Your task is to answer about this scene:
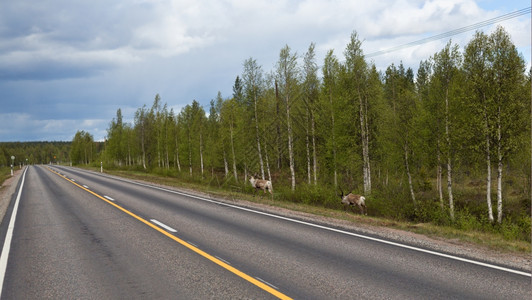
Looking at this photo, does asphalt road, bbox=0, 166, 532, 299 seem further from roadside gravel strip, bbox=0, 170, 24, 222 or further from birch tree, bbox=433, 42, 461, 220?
birch tree, bbox=433, 42, 461, 220

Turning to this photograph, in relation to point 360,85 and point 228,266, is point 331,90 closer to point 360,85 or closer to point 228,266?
point 360,85

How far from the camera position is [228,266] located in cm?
619

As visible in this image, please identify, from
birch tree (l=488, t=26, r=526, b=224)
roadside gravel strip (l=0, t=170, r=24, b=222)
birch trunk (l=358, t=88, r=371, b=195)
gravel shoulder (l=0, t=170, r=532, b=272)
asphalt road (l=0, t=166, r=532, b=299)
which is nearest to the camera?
asphalt road (l=0, t=166, r=532, b=299)

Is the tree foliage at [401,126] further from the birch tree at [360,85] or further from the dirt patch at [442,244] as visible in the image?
the dirt patch at [442,244]

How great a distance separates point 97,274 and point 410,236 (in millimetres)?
7548

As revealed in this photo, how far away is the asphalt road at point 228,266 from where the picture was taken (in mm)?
5023

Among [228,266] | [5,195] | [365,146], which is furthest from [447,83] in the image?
[5,195]

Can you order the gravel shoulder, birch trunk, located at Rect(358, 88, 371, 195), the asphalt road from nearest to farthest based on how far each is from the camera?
the asphalt road → the gravel shoulder → birch trunk, located at Rect(358, 88, 371, 195)

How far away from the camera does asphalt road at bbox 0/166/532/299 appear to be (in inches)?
Result: 198

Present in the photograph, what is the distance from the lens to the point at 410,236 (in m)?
8.62

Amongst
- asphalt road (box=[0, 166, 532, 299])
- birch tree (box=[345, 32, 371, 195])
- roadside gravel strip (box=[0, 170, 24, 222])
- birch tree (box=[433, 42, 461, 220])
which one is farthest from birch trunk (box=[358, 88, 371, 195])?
roadside gravel strip (box=[0, 170, 24, 222])

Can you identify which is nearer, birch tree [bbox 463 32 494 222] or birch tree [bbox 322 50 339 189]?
birch tree [bbox 463 32 494 222]

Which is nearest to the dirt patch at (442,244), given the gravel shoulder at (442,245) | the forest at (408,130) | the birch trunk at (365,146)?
the gravel shoulder at (442,245)

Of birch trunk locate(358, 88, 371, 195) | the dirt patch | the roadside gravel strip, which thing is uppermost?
birch trunk locate(358, 88, 371, 195)
